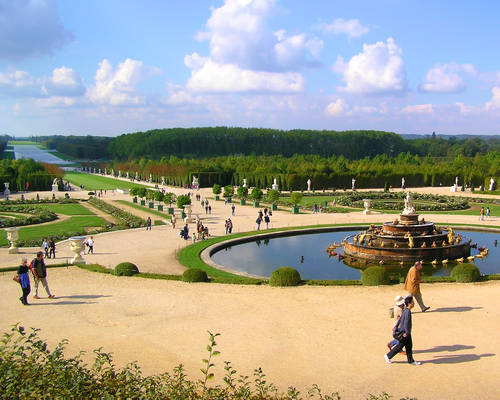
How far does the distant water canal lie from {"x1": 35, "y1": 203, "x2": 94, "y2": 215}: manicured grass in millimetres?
21573

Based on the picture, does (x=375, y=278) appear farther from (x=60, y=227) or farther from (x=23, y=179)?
(x=23, y=179)

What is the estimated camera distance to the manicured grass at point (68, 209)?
44781 millimetres

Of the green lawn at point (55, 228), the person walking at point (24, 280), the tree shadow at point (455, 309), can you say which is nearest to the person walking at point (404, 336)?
the tree shadow at point (455, 309)

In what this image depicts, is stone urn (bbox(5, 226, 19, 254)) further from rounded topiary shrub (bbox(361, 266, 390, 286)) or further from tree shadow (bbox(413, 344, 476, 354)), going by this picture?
tree shadow (bbox(413, 344, 476, 354))

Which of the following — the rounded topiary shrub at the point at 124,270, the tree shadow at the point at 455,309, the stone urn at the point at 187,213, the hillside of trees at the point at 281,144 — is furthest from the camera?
the hillside of trees at the point at 281,144

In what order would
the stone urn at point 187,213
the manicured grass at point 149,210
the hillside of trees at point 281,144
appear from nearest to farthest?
the stone urn at point 187,213 → the manicured grass at point 149,210 → the hillside of trees at point 281,144

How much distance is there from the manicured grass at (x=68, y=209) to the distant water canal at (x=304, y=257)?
2157 centimetres

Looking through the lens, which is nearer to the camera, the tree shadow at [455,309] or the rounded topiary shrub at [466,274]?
the tree shadow at [455,309]

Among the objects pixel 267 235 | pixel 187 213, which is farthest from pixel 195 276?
pixel 187 213

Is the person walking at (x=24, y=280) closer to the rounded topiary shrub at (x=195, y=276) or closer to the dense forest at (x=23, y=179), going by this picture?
the rounded topiary shrub at (x=195, y=276)

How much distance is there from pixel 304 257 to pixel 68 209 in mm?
29601

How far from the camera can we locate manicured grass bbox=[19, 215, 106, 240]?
31.7m

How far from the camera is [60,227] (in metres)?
35.0

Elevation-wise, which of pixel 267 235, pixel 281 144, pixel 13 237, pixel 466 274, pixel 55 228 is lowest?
pixel 55 228
